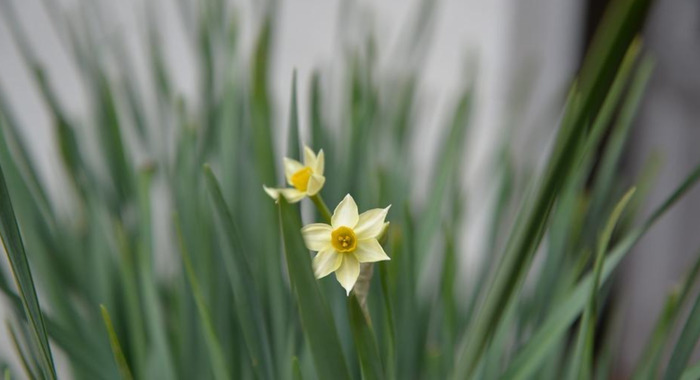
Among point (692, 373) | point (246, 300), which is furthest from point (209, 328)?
point (692, 373)

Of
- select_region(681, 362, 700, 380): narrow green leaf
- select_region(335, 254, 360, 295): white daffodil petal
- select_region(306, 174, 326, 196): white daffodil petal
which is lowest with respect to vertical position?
select_region(681, 362, 700, 380): narrow green leaf

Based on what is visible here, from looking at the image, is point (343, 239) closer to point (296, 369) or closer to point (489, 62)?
point (296, 369)

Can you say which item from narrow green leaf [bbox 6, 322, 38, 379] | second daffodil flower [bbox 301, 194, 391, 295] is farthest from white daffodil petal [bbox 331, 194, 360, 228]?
narrow green leaf [bbox 6, 322, 38, 379]

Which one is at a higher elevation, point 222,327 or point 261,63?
point 261,63

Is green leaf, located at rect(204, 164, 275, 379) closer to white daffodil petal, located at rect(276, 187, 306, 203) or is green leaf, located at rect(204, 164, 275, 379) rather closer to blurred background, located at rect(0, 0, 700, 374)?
white daffodil petal, located at rect(276, 187, 306, 203)

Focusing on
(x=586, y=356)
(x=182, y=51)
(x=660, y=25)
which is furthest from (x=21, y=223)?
(x=660, y=25)

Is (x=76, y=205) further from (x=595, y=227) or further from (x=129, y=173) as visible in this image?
(x=595, y=227)

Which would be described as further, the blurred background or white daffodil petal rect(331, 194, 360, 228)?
the blurred background
